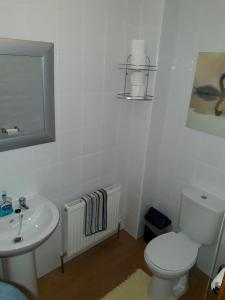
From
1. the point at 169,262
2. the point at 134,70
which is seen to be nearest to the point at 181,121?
the point at 134,70

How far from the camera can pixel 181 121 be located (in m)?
2.14

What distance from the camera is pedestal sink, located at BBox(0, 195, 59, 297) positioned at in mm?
1536

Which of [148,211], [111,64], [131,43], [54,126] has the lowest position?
[148,211]

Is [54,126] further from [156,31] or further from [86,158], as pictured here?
[156,31]

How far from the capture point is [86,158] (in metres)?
2.05

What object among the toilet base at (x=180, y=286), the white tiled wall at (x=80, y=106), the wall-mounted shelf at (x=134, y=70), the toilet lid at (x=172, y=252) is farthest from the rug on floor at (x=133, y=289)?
the wall-mounted shelf at (x=134, y=70)

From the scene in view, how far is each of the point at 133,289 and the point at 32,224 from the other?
3.32 feet

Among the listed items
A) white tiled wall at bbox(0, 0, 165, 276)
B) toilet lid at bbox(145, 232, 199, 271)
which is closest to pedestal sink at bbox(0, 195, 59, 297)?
white tiled wall at bbox(0, 0, 165, 276)

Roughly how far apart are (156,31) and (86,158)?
1.13 m

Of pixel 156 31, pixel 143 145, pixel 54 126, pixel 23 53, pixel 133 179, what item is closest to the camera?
pixel 23 53

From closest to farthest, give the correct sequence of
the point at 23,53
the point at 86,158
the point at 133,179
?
the point at 23,53 → the point at 86,158 → the point at 133,179

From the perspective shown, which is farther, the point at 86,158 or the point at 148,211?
the point at 148,211

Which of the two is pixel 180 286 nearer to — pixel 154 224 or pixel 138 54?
pixel 154 224

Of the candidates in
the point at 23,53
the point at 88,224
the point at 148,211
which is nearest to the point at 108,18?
the point at 23,53
